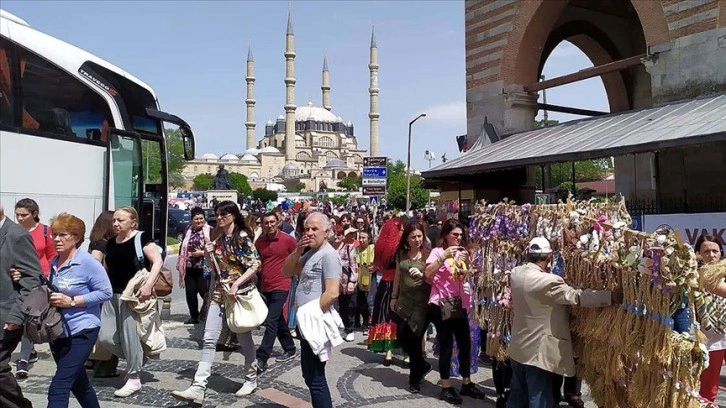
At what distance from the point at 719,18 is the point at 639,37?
7.89 metres

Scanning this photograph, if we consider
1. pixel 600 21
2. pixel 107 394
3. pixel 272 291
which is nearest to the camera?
pixel 107 394

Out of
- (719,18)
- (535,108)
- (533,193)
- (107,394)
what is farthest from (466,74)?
(107,394)

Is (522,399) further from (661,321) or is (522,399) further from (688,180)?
(688,180)

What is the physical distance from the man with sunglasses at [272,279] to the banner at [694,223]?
5.89 metres

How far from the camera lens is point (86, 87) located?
961 cm

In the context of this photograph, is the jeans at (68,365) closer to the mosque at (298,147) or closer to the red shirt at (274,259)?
the red shirt at (274,259)

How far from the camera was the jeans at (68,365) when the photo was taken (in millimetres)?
4406

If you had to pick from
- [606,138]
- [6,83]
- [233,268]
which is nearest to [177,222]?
[6,83]

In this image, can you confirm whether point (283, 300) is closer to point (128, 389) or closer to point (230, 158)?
point (128, 389)

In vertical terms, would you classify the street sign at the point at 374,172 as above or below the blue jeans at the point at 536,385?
above

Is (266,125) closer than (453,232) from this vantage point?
No

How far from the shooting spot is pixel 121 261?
19.4 ft

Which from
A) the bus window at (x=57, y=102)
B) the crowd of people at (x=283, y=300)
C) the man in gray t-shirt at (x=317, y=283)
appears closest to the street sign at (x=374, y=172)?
the crowd of people at (x=283, y=300)

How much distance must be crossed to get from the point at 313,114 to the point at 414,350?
14601 cm
